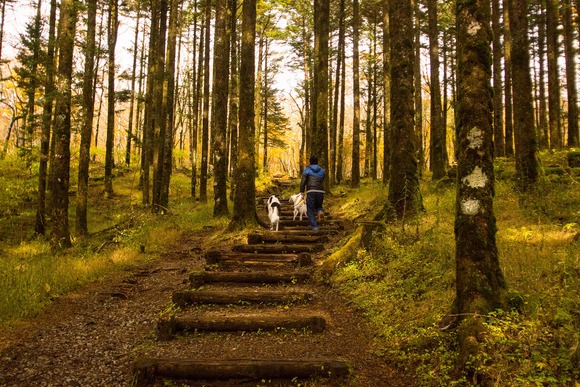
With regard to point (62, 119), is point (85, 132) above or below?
above

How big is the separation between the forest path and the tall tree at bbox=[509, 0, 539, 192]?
6.20 meters

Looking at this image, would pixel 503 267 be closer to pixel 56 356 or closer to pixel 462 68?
pixel 462 68

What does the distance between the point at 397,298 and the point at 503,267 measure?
1.51 meters

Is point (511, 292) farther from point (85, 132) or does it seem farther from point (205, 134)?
point (205, 134)

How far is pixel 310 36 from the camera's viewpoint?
104ft

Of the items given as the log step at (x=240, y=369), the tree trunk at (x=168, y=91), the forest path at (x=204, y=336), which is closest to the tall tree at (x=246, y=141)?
the forest path at (x=204, y=336)

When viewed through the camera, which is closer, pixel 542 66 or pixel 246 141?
pixel 246 141

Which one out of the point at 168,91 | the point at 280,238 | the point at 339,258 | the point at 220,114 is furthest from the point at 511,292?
the point at 168,91

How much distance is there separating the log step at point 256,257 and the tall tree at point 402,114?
2689 mm

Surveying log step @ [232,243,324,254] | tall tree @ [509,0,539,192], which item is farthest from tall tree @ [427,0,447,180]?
log step @ [232,243,324,254]

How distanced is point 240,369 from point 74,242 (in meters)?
9.52

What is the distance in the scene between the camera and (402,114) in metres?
9.14

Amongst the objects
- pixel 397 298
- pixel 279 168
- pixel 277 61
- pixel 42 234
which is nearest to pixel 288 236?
pixel 397 298

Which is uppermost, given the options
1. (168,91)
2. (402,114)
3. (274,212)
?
(168,91)
